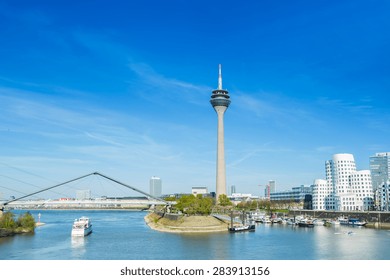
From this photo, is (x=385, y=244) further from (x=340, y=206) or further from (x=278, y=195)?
(x=278, y=195)

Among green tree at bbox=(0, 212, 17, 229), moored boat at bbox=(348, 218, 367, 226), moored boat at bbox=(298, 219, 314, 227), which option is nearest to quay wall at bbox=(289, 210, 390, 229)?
moored boat at bbox=(348, 218, 367, 226)

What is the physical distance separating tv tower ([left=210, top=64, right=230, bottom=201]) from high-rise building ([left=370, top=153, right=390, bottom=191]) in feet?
83.9


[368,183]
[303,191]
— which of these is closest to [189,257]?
[368,183]

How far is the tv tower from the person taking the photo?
206 feet

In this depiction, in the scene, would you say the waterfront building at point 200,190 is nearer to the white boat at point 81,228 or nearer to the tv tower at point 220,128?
the tv tower at point 220,128

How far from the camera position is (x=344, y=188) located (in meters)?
52.7

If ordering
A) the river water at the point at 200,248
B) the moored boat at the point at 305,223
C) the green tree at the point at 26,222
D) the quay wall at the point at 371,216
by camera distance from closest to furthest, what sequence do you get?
the river water at the point at 200,248, the green tree at the point at 26,222, the quay wall at the point at 371,216, the moored boat at the point at 305,223

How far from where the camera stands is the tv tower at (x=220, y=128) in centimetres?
6275

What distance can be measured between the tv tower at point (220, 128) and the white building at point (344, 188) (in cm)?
1390

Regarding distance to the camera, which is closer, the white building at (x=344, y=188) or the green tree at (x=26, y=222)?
the green tree at (x=26, y=222)

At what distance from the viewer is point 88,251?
67.7ft

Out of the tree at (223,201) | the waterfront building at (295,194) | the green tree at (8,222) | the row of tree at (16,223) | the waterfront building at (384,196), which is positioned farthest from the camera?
the waterfront building at (295,194)

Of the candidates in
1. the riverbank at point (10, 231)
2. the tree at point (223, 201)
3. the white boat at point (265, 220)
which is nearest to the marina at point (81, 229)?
the riverbank at point (10, 231)
